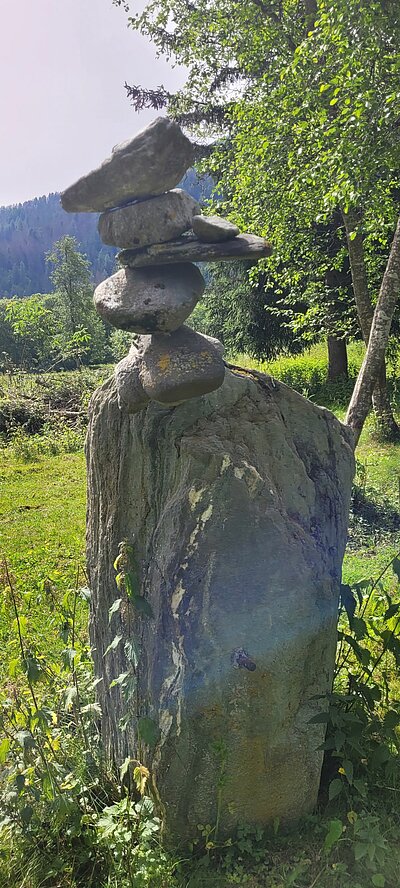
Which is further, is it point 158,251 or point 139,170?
point 158,251

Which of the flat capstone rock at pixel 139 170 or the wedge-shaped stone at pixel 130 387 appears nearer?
the flat capstone rock at pixel 139 170

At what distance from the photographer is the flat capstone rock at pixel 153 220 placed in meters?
2.68

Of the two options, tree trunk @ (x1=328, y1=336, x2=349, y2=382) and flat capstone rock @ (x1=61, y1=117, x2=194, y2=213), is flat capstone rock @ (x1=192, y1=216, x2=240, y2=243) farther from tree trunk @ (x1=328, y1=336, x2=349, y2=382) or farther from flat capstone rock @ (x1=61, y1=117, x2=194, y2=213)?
tree trunk @ (x1=328, y1=336, x2=349, y2=382)

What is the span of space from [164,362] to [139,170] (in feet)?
2.71

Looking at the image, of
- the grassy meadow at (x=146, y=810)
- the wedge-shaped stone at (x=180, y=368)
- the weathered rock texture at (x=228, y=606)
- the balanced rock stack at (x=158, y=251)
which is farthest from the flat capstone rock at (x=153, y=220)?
the grassy meadow at (x=146, y=810)

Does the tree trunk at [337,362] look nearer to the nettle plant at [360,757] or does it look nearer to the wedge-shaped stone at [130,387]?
the nettle plant at [360,757]

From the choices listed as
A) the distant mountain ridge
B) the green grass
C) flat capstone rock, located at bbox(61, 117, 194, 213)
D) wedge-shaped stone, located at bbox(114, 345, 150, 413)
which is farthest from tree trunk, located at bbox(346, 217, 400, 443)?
the distant mountain ridge

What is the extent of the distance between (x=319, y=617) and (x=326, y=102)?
678 centimetres

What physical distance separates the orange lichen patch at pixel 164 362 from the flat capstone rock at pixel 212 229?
0.54 meters

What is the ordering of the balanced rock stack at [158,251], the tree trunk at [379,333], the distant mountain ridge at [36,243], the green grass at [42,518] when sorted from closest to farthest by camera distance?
the balanced rock stack at [158,251] → the green grass at [42,518] → the tree trunk at [379,333] → the distant mountain ridge at [36,243]

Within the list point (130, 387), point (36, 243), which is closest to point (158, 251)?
point (130, 387)

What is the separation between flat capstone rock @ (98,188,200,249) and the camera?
8.79 feet

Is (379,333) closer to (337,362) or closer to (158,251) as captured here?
(158,251)

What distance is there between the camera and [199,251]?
261 cm
